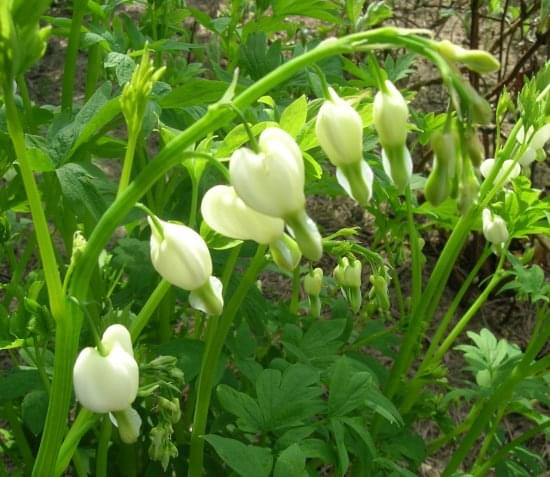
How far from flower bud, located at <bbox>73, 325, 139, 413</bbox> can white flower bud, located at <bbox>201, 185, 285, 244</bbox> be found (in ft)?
0.75

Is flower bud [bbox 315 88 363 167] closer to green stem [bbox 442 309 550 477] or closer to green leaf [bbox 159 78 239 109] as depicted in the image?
green leaf [bbox 159 78 239 109]

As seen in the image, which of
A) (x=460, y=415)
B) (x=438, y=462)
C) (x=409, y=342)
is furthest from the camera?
(x=460, y=415)

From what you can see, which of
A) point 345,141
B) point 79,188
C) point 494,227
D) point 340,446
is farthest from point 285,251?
point 494,227

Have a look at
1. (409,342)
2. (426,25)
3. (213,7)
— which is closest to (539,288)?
(409,342)

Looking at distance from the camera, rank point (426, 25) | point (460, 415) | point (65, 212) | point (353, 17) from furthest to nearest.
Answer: point (426, 25)
point (460, 415)
point (353, 17)
point (65, 212)

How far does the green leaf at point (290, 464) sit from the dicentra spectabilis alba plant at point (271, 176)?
695 millimetres

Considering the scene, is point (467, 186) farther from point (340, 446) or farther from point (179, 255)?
point (340, 446)

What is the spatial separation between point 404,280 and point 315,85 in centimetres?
213

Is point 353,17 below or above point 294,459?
above

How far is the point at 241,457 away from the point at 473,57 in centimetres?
95

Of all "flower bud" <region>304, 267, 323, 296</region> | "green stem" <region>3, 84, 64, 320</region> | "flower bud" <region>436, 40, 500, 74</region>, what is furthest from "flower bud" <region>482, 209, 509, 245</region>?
"green stem" <region>3, 84, 64, 320</region>

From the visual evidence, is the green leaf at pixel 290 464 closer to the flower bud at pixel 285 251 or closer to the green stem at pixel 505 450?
the flower bud at pixel 285 251

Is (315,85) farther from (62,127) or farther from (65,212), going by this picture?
(65,212)

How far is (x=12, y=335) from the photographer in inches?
57.9
